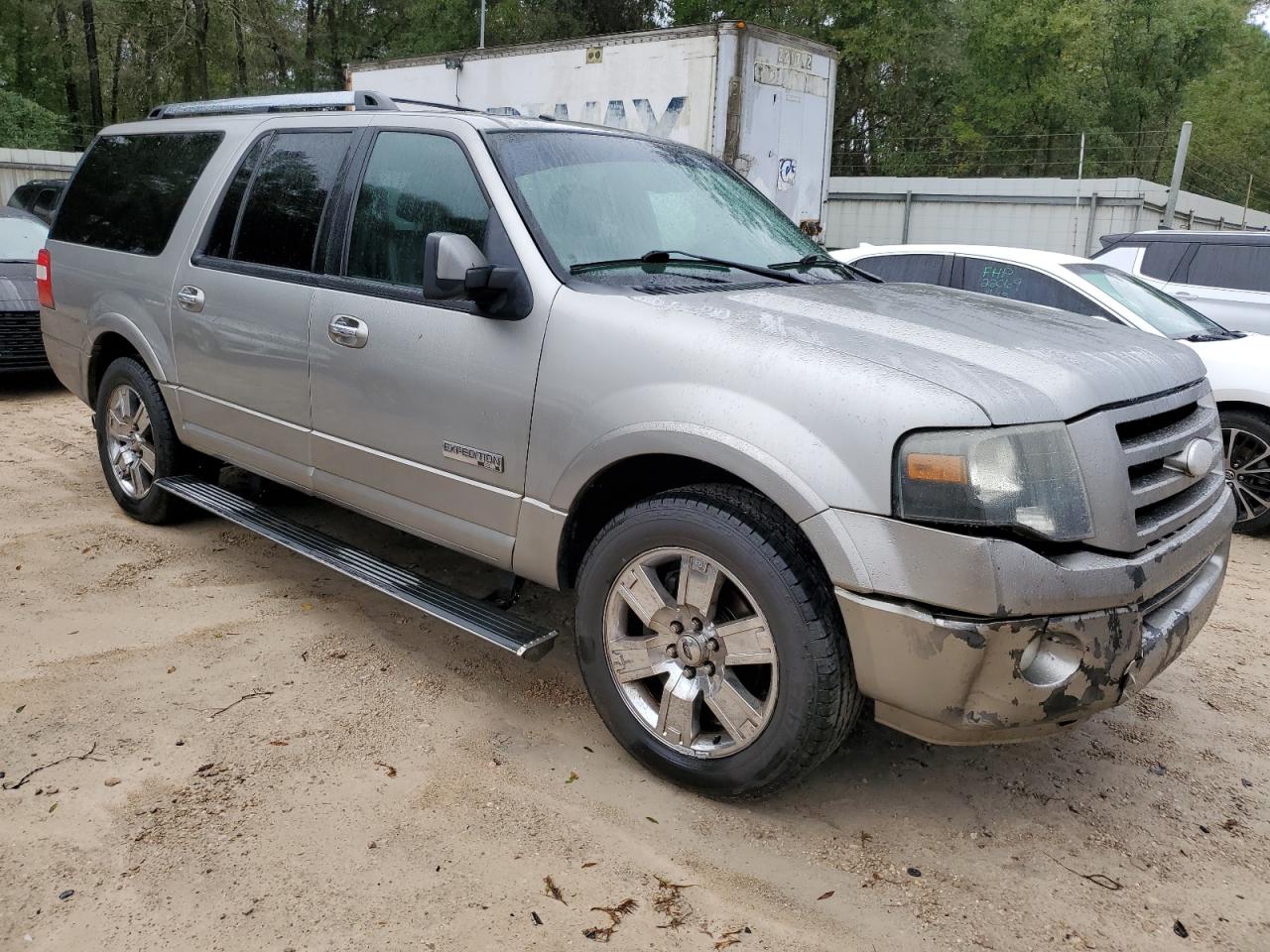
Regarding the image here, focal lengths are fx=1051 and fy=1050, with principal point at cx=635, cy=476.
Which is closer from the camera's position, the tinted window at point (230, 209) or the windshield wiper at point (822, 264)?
the windshield wiper at point (822, 264)

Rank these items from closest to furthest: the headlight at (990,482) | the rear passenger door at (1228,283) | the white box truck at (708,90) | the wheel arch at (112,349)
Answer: the headlight at (990,482) < the wheel arch at (112,349) < the rear passenger door at (1228,283) < the white box truck at (708,90)

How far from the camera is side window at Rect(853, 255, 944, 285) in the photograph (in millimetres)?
7672

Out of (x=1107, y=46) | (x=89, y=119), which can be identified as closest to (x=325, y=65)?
(x=89, y=119)

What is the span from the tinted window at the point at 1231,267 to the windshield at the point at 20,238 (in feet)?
34.9

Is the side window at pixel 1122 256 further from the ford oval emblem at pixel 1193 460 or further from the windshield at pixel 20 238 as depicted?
the windshield at pixel 20 238

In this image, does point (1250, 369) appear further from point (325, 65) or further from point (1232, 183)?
point (1232, 183)

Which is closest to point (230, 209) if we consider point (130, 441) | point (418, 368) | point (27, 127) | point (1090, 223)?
point (130, 441)

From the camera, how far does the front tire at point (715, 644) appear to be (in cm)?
277

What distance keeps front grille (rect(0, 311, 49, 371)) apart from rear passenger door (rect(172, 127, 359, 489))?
5.05 meters

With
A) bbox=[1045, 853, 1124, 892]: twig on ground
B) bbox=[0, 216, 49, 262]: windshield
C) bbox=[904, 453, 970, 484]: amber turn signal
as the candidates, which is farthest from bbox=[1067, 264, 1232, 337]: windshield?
bbox=[0, 216, 49, 262]: windshield

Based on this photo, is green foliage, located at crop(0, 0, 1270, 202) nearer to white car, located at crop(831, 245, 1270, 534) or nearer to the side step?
white car, located at crop(831, 245, 1270, 534)

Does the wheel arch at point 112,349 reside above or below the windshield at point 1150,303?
below

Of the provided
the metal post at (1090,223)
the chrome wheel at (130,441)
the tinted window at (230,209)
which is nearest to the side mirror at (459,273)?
the tinted window at (230,209)

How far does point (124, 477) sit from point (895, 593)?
4.42 meters
